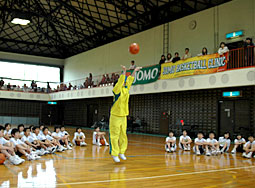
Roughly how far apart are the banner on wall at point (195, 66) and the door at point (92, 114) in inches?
520

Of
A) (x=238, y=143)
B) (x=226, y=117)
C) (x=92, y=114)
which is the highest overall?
(x=226, y=117)

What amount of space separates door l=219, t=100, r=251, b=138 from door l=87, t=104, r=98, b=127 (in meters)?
15.0

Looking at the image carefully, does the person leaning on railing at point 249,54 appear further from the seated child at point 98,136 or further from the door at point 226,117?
the seated child at point 98,136

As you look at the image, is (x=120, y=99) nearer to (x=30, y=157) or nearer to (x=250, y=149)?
(x=30, y=157)

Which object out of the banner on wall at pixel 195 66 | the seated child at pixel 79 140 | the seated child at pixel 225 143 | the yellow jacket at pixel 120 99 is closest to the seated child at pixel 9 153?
the yellow jacket at pixel 120 99

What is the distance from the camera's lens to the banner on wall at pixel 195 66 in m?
13.1

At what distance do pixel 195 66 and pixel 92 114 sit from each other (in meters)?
16.8

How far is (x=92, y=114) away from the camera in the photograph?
94.2ft

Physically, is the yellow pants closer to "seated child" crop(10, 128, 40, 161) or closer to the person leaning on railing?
"seated child" crop(10, 128, 40, 161)

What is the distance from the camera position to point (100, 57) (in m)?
29.0

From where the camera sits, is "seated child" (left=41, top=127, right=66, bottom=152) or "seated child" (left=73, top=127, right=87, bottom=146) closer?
"seated child" (left=41, top=127, right=66, bottom=152)

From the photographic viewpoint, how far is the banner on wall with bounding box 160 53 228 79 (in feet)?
43.1

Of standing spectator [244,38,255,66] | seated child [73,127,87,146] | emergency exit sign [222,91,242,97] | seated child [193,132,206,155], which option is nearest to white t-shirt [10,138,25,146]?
seated child [73,127,87,146]

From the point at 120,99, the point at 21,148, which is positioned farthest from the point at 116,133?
the point at 21,148
